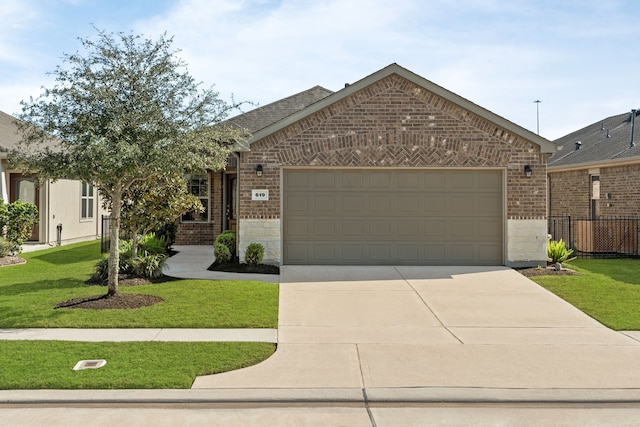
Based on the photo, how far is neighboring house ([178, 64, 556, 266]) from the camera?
13.5 metres

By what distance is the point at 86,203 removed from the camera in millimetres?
22969

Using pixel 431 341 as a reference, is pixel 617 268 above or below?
above

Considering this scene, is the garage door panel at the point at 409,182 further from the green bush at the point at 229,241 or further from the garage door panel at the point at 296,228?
the green bush at the point at 229,241

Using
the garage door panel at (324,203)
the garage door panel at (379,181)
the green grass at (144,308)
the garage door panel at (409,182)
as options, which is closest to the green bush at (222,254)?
the green grass at (144,308)

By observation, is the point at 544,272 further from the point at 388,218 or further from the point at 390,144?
the point at 390,144

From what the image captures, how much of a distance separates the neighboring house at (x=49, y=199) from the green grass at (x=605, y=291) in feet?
53.2

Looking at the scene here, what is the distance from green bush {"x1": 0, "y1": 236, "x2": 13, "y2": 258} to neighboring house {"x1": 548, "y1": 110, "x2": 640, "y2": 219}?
17.7 metres

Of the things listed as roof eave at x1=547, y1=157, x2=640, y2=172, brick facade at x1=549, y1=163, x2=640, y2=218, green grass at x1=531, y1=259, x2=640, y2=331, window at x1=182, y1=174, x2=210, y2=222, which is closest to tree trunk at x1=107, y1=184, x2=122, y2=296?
green grass at x1=531, y1=259, x2=640, y2=331

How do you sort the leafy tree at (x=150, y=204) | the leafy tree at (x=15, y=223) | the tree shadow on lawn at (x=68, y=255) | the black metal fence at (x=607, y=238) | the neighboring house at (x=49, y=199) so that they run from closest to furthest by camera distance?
the leafy tree at (x=150, y=204)
the tree shadow on lawn at (x=68, y=255)
the leafy tree at (x=15, y=223)
the black metal fence at (x=607, y=238)
the neighboring house at (x=49, y=199)

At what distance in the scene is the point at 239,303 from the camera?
952cm

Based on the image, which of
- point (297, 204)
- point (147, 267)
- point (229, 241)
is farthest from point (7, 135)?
point (297, 204)

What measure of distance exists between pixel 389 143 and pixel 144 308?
7.30 m

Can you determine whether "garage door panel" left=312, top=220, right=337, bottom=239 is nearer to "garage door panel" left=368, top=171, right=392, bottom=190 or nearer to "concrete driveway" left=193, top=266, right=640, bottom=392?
"garage door panel" left=368, top=171, right=392, bottom=190

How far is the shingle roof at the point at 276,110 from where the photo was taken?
62.0 feet
